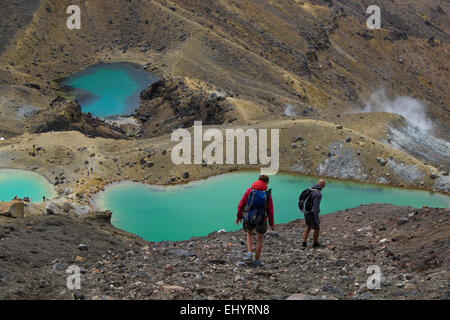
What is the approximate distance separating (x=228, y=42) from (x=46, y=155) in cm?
3840

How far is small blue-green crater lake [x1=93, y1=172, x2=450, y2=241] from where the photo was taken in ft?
72.9

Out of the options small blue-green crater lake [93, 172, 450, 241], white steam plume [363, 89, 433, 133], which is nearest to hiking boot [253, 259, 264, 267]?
small blue-green crater lake [93, 172, 450, 241]

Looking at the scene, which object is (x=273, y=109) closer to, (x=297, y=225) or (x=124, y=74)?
(x=124, y=74)

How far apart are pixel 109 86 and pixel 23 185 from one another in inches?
1306

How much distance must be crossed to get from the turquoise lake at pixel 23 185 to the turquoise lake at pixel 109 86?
23505 millimetres

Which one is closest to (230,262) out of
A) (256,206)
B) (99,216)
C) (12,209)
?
(256,206)

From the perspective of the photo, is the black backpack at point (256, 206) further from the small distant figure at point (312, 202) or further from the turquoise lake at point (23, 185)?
the turquoise lake at point (23, 185)

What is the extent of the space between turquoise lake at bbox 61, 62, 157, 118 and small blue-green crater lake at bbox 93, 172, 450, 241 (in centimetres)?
2659

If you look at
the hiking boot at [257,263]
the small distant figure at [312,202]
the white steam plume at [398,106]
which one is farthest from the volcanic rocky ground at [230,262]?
the white steam plume at [398,106]

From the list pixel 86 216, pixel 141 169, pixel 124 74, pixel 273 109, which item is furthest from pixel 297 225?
pixel 124 74

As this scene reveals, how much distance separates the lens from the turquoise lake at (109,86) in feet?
175

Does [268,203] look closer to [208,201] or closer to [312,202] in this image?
[312,202]

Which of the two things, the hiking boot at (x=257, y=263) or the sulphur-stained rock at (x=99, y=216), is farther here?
the sulphur-stained rock at (x=99, y=216)

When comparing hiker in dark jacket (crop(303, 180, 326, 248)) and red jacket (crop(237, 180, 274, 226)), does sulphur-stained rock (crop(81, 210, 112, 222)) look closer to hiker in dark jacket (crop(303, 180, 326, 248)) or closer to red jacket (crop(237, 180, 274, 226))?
hiker in dark jacket (crop(303, 180, 326, 248))
